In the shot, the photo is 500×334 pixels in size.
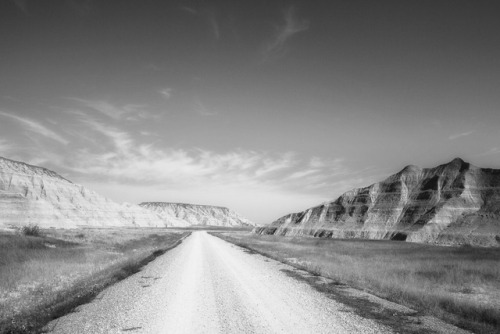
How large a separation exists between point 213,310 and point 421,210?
248 feet

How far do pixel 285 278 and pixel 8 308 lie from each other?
1037cm

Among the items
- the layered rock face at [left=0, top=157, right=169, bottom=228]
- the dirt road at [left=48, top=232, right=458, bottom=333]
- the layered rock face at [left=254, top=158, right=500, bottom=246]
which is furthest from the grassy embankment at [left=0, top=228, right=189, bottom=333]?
the layered rock face at [left=0, top=157, right=169, bottom=228]

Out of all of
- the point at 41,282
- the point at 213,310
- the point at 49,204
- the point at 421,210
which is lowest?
the point at 41,282

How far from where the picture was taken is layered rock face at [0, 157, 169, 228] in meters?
92.0

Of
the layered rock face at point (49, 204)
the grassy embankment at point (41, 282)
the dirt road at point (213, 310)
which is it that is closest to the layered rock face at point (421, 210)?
the dirt road at point (213, 310)

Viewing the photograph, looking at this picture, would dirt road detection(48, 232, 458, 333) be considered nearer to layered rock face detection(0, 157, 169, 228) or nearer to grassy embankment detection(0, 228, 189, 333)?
grassy embankment detection(0, 228, 189, 333)

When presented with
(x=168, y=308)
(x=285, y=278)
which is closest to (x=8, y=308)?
(x=168, y=308)

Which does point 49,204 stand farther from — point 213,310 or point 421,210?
point 213,310

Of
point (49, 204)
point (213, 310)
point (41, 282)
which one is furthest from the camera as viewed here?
point (49, 204)

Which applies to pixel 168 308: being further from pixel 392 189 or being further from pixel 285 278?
pixel 392 189

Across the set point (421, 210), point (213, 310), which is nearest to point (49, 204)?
point (421, 210)

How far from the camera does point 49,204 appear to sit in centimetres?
10419

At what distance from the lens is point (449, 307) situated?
10688mm

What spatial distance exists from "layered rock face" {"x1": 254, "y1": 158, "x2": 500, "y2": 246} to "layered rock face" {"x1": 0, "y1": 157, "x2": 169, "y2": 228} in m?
70.7
